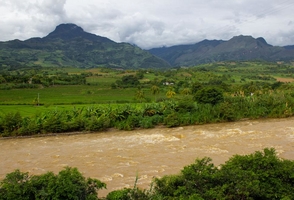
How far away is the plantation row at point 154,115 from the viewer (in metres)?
28.5

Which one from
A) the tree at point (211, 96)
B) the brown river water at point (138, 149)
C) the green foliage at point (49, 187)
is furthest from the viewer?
the tree at point (211, 96)

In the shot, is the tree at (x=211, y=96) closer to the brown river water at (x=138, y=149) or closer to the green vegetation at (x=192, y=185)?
the brown river water at (x=138, y=149)

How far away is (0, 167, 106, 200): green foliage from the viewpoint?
8203mm

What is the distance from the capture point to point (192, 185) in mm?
8906

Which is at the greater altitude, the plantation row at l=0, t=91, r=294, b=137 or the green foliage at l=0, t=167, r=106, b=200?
the green foliage at l=0, t=167, r=106, b=200

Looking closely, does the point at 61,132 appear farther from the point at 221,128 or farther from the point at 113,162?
the point at 221,128

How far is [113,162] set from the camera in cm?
1816

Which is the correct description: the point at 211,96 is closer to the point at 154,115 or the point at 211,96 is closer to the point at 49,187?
the point at 154,115

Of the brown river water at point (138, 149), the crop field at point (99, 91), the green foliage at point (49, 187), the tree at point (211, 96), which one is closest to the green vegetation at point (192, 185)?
the green foliage at point (49, 187)

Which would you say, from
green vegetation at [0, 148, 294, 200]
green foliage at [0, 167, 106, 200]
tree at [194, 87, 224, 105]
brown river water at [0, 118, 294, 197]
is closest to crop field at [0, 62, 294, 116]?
brown river water at [0, 118, 294, 197]

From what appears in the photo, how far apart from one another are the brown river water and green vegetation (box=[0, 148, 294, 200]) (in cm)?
444

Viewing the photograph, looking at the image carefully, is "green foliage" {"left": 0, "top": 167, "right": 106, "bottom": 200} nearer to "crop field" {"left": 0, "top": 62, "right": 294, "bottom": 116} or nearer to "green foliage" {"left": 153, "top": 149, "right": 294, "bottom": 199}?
"green foliage" {"left": 153, "top": 149, "right": 294, "bottom": 199}

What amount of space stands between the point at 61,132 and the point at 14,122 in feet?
15.5

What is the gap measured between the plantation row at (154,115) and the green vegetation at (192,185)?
66.9ft
